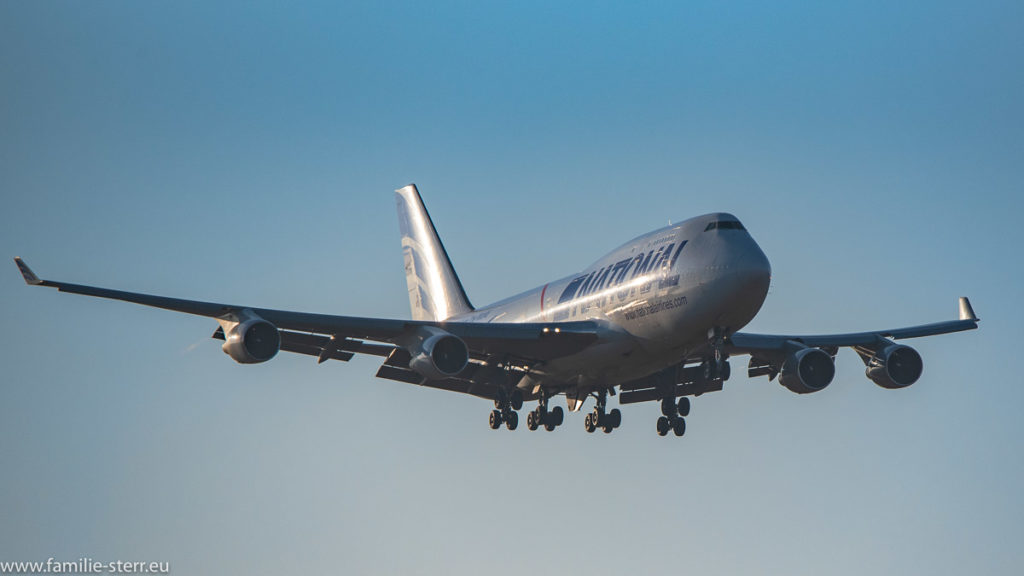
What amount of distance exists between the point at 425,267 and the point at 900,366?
26.5 meters

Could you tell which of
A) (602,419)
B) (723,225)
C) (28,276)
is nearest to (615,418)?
(602,419)

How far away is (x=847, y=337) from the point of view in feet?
171

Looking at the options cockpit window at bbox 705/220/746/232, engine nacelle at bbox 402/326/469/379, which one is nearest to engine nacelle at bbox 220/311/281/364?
engine nacelle at bbox 402/326/469/379

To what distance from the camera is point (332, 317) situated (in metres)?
41.8

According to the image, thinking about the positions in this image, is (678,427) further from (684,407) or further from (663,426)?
(684,407)

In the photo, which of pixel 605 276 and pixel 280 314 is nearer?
pixel 280 314

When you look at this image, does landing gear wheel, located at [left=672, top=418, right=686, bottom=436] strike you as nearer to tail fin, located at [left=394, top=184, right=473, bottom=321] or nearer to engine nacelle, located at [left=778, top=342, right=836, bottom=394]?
engine nacelle, located at [left=778, top=342, right=836, bottom=394]


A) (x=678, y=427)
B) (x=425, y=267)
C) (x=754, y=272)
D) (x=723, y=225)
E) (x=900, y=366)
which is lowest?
(x=678, y=427)

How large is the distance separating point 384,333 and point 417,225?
25.4m

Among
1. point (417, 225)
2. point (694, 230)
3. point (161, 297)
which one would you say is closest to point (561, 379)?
point (694, 230)

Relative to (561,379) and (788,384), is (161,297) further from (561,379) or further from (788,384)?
(788,384)

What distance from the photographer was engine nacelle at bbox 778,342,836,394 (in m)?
49.7

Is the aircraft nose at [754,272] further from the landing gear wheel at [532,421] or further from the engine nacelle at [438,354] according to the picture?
the landing gear wheel at [532,421]

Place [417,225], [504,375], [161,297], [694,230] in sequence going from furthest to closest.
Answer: [417,225] → [504,375] → [694,230] → [161,297]
